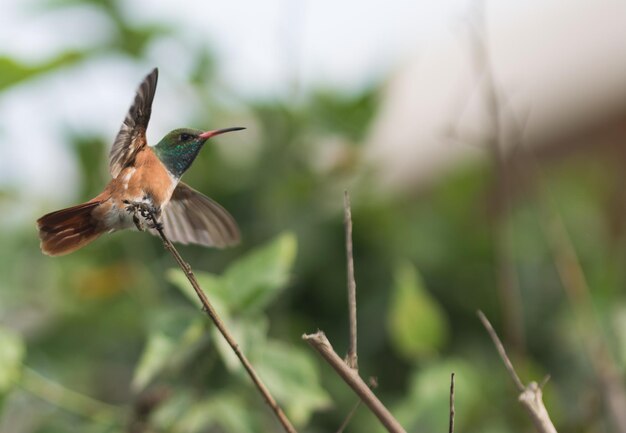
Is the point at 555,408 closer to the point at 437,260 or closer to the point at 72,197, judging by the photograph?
the point at 437,260

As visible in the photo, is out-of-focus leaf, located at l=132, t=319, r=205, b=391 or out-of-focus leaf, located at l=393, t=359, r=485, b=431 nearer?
out-of-focus leaf, located at l=132, t=319, r=205, b=391

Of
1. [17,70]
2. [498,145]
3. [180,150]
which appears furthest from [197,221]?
[17,70]

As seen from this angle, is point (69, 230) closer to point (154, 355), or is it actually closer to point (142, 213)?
point (142, 213)

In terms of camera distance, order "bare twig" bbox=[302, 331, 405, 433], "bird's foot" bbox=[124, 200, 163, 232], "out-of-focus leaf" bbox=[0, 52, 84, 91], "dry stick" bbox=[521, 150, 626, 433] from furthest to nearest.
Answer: "out-of-focus leaf" bbox=[0, 52, 84, 91] → "dry stick" bbox=[521, 150, 626, 433] → "bird's foot" bbox=[124, 200, 163, 232] → "bare twig" bbox=[302, 331, 405, 433]

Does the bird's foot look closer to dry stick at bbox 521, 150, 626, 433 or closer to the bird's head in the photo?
the bird's head

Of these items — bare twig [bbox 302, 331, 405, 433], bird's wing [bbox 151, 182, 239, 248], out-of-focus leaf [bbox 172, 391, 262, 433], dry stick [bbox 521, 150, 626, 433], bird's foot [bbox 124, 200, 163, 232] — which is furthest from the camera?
dry stick [bbox 521, 150, 626, 433]

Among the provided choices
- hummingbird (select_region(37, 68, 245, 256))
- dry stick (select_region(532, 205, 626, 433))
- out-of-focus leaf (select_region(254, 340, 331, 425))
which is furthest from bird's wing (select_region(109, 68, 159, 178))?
dry stick (select_region(532, 205, 626, 433))
